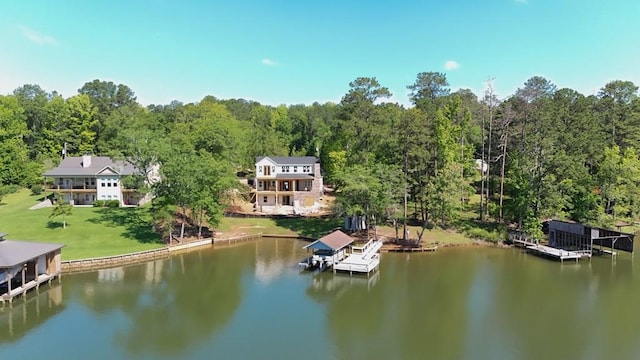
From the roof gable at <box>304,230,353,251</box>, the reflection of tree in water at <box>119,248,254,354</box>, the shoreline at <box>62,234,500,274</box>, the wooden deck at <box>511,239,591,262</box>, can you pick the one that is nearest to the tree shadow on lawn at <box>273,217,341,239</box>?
the shoreline at <box>62,234,500,274</box>

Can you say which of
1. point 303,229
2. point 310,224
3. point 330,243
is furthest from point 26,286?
point 310,224

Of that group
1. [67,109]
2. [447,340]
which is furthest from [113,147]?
[447,340]

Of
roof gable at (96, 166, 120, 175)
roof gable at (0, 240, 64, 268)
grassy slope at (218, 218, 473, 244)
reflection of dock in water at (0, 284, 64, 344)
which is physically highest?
roof gable at (96, 166, 120, 175)

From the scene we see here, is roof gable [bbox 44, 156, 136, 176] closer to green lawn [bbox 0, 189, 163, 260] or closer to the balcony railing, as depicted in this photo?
the balcony railing

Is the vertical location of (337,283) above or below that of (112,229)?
below

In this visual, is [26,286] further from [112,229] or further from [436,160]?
[436,160]
